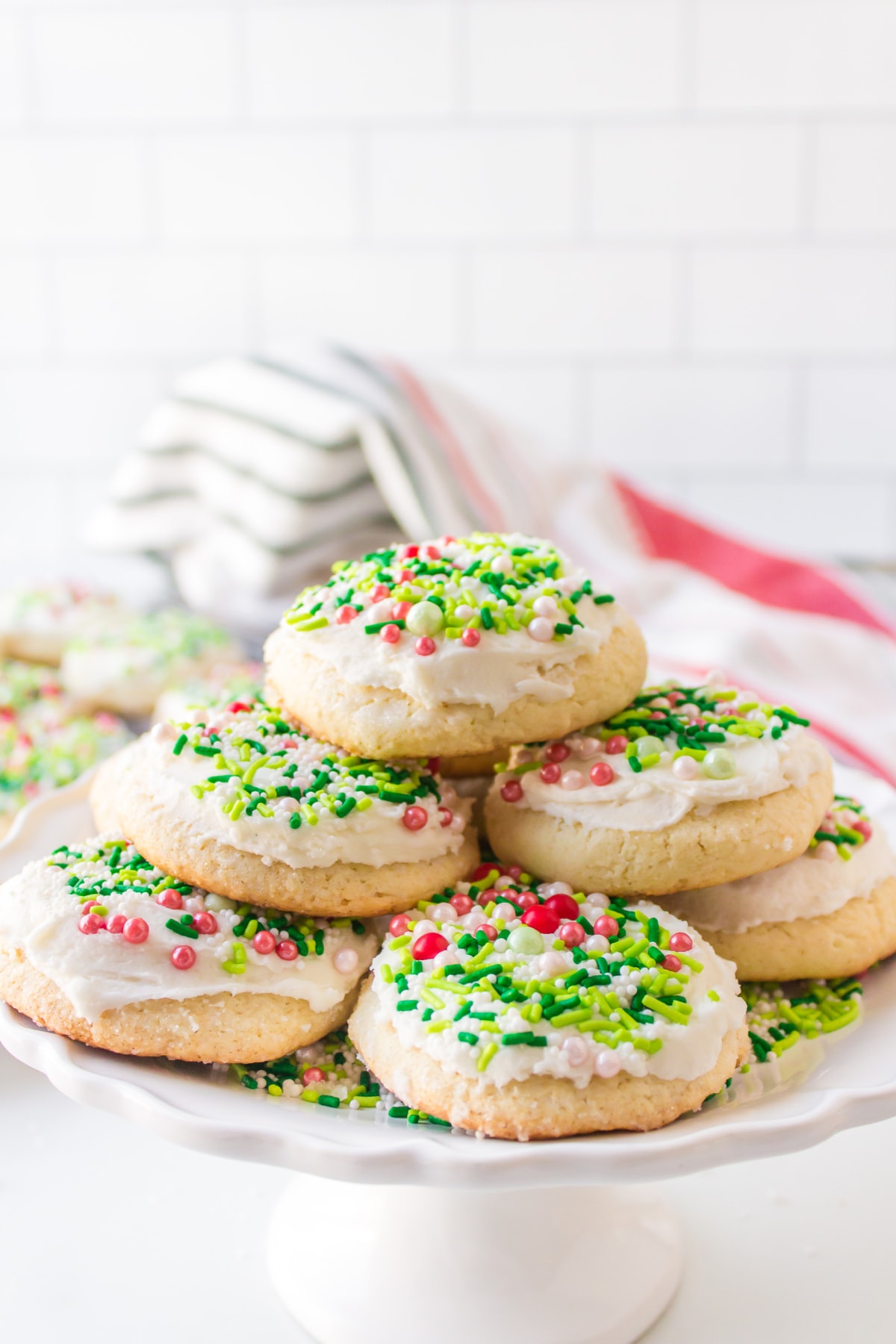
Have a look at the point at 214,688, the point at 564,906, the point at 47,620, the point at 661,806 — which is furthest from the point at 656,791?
the point at 47,620

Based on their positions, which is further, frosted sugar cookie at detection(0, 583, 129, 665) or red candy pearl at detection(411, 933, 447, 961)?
frosted sugar cookie at detection(0, 583, 129, 665)

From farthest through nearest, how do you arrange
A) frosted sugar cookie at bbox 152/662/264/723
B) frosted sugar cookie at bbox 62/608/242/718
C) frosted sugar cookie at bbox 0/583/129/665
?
frosted sugar cookie at bbox 0/583/129/665 → frosted sugar cookie at bbox 62/608/242/718 → frosted sugar cookie at bbox 152/662/264/723

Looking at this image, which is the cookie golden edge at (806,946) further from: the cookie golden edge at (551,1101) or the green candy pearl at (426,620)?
the green candy pearl at (426,620)

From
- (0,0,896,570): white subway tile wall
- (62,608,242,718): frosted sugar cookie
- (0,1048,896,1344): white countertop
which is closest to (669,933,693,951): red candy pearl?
(0,1048,896,1344): white countertop

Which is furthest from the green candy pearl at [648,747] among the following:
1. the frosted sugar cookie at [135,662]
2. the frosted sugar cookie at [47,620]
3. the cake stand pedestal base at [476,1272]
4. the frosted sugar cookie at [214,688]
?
the frosted sugar cookie at [47,620]

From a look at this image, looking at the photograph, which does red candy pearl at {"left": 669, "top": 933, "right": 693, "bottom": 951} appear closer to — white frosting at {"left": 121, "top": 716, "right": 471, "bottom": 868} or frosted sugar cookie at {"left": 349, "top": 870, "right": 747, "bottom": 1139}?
frosted sugar cookie at {"left": 349, "top": 870, "right": 747, "bottom": 1139}

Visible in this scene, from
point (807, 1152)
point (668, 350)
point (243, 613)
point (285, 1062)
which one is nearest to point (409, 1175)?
point (285, 1062)
